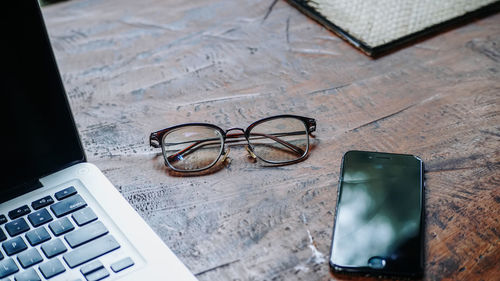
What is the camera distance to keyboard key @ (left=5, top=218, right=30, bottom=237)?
569mm

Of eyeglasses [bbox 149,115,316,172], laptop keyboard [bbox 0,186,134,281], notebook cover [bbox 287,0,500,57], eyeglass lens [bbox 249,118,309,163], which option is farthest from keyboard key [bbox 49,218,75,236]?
notebook cover [bbox 287,0,500,57]

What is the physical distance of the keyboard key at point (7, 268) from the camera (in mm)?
538

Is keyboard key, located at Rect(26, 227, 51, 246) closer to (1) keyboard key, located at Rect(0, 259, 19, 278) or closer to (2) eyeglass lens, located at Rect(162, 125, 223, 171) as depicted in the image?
(1) keyboard key, located at Rect(0, 259, 19, 278)

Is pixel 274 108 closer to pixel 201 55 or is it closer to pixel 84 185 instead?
pixel 201 55

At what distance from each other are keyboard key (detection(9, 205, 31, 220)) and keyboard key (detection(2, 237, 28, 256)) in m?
0.03

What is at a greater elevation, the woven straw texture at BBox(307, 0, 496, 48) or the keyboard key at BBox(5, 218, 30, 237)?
the woven straw texture at BBox(307, 0, 496, 48)

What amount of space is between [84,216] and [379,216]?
1.12ft

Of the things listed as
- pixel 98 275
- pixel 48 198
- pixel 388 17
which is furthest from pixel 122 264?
pixel 388 17

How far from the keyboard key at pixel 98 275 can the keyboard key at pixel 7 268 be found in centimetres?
8

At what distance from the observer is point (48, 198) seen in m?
0.60

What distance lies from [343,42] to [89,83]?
44 cm

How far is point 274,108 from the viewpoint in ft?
2.55

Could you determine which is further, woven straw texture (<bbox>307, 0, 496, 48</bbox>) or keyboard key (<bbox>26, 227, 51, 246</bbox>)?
woven straw texture (<bbox>307, 0, 496, 48</bbox>)

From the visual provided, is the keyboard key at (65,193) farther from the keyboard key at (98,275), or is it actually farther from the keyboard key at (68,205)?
the keyboard key at (98,275)
